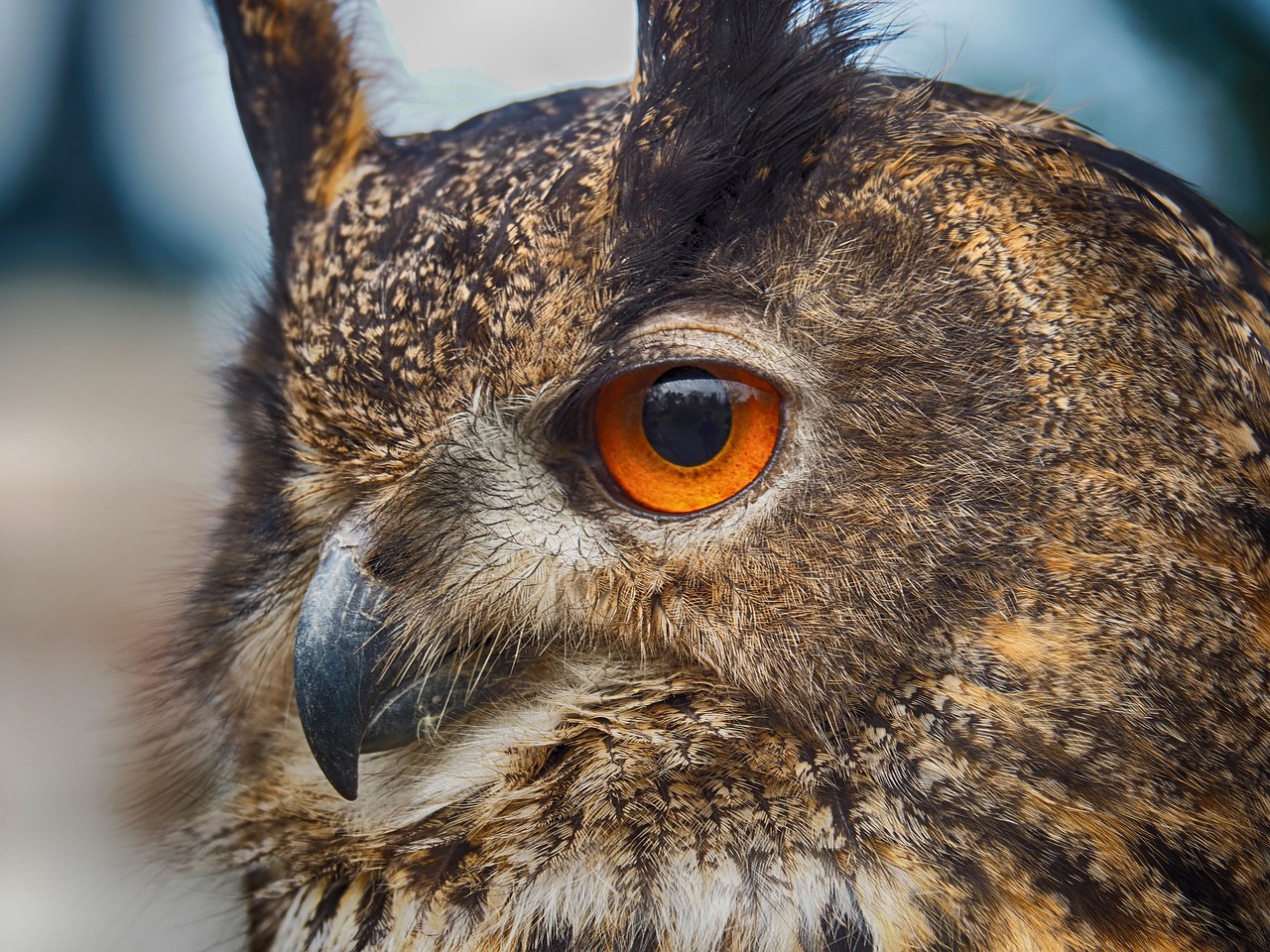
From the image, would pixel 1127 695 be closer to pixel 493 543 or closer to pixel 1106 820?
pixel 1106 820

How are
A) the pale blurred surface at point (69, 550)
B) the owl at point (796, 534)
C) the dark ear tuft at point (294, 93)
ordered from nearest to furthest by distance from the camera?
the owl at point (796, 534), the dark ear tuft at point (294, 93), the pale blurred surface at point (69, 550)

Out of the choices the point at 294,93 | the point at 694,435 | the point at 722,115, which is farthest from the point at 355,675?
the point at 294,93

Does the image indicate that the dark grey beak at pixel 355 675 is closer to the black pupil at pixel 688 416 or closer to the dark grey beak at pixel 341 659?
the dark grey beak at pixel 341 659

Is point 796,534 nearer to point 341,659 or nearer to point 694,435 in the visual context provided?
point 694,435

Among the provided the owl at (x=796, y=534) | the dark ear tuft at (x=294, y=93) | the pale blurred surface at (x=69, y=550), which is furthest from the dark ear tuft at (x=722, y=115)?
the pale blurred surface at (x=69, y=550)

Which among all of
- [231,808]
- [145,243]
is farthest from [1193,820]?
[145,243]

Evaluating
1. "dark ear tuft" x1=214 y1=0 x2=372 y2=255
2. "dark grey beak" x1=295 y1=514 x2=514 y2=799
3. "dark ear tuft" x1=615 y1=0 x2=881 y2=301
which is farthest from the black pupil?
"dark ear tuft" x1=214 y1=0 x2=372 y2=255

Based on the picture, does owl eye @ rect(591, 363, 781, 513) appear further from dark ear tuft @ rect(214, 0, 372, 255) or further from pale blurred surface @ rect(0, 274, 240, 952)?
pale blurred surface @ rect(0, 274, 240, 952)

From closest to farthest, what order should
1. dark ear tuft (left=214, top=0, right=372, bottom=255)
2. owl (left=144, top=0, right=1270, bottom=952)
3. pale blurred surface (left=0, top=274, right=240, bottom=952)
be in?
owl (left=144, top=0, right=1270, bottom=952)
dark ear tuft (left=214, top=0, right=372, bottom=255)
pale blurred surface (left=0, top=274, right=240, bottom=952)
